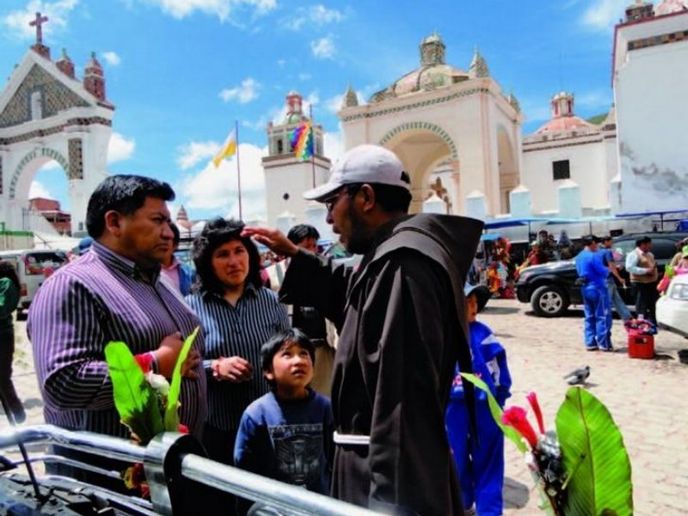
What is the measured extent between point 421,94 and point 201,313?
2489cm

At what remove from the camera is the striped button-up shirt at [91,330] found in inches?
66.0

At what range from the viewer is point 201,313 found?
108 inches

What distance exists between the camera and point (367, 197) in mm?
1692

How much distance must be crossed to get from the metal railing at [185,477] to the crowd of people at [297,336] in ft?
0.60

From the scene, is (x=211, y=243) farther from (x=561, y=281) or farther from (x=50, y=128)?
(x=50, y=128)

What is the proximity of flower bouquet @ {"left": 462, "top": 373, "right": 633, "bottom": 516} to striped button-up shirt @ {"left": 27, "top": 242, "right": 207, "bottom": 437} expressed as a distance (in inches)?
48.8

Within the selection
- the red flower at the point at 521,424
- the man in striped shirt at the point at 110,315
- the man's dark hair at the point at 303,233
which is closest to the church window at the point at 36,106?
the man's dark hair at the point at 303,233

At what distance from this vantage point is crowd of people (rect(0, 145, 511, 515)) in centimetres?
134

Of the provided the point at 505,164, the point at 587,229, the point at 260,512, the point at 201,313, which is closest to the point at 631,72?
the point at 587,229

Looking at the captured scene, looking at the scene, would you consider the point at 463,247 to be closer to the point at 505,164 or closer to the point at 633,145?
the point at 633,145

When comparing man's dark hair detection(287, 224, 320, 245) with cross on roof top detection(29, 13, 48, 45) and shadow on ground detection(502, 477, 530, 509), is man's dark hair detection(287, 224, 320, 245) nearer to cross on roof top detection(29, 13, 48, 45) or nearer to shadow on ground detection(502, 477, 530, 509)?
shadow on ground detection(502, 477, 530, 509)

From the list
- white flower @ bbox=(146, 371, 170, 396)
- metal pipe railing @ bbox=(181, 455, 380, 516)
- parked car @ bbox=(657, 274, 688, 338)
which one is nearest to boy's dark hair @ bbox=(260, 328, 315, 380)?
white flower @ bbox=(146, 371, 170, 396)

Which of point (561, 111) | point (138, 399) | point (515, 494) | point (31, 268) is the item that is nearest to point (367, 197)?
point (138, 399)

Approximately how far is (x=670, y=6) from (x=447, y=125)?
368 inches
